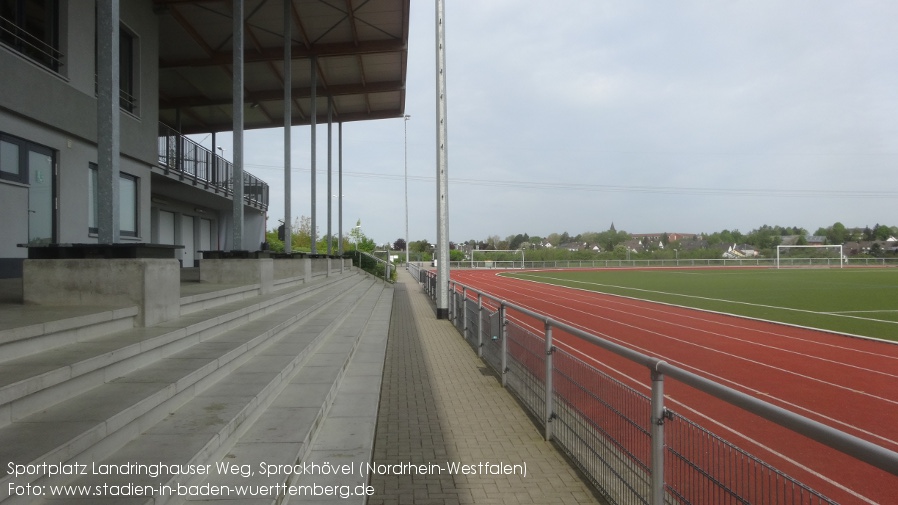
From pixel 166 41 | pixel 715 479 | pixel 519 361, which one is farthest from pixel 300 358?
pixel 166 41

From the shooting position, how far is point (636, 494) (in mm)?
4367

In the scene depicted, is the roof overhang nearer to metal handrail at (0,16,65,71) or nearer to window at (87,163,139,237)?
window at (87,163,139,237)

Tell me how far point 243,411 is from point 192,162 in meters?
17.3

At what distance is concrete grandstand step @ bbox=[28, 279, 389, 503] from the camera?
3.85 metres

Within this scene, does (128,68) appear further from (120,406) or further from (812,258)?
(812,258)

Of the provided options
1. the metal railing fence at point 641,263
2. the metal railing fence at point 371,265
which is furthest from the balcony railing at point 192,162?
the metal railing fence at point 641,263

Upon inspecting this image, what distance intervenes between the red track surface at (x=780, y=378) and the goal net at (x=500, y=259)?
6539cm

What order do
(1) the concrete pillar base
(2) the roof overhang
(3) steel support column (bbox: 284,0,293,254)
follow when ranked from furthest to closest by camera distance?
(2) the roof overhang < (3) steel support column (bbox: 284,0,293,254) < (1) the concrete pillar base

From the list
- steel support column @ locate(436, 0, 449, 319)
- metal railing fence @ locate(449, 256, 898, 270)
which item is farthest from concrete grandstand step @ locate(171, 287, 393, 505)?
metal railing fence @ locate(449, 256, 898, 270)

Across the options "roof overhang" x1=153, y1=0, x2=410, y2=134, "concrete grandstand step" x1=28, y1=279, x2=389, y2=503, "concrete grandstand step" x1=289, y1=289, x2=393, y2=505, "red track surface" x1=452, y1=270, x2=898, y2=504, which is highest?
"roof overhang" x1=153, y1=0, x2=410, y2=134

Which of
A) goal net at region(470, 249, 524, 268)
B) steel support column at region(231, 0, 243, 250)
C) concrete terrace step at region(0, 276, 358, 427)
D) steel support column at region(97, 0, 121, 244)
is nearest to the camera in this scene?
concrete terrace step at region(0, 276, 358, 427)

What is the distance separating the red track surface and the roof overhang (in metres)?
11.4

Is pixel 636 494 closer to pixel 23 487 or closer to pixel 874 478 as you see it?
pixel 874 478

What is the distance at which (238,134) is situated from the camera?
1221cm
